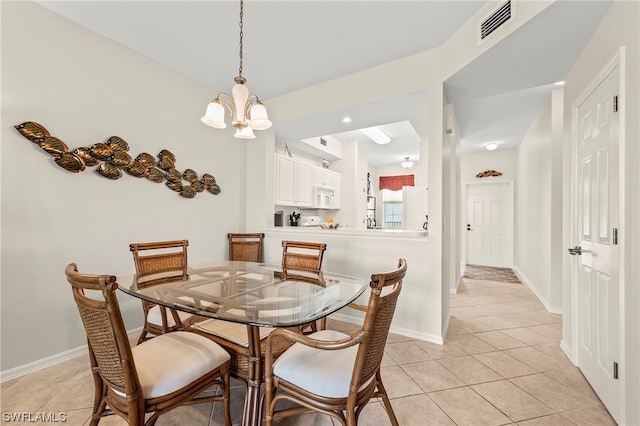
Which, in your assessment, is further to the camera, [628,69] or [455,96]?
[455,96]

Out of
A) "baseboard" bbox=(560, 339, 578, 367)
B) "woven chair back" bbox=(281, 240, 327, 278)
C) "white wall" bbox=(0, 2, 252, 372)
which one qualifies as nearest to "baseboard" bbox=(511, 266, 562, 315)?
"baseboard" bbox=(560, 339, 578, 367)

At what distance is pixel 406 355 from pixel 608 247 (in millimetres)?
1585

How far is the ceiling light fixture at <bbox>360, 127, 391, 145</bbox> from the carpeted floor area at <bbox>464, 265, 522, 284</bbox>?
3137mm

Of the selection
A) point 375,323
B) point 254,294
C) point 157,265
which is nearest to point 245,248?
point 157,265

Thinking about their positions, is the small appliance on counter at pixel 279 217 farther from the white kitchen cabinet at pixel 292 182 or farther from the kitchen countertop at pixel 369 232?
the kitchen countertop at pixel 369 232

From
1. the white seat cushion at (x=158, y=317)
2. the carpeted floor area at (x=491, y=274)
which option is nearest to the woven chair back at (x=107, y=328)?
the white seat cushion at (x=158, y=317)


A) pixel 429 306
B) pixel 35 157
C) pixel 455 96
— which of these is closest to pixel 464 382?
pixel 429 306

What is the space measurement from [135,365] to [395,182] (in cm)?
753

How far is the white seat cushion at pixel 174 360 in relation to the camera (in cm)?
118

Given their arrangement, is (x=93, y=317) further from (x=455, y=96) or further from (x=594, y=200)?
(x=455, y=96)

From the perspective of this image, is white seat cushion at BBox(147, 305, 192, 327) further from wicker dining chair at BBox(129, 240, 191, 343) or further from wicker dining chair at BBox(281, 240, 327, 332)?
wicker dining chair at BBox(281, 240, 327, 332)

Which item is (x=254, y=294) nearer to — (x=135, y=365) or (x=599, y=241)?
(x=135, y=365)

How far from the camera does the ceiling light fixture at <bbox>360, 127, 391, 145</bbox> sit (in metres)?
4.90

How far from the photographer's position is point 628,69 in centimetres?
144
